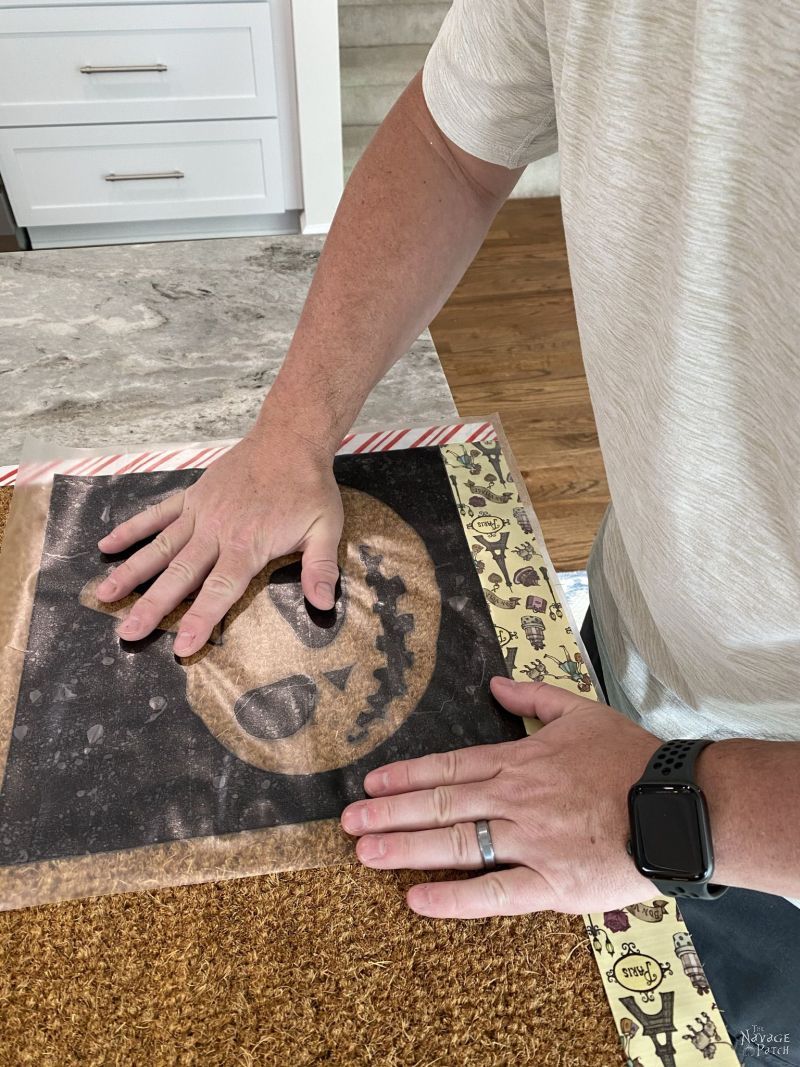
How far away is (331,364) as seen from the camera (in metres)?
0.76

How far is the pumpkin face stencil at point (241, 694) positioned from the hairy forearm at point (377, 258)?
0.12 metres

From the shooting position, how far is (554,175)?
3.08 meters

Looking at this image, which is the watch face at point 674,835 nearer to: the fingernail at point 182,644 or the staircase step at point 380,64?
the fingernail at point 182,644

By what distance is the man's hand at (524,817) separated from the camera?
51cm

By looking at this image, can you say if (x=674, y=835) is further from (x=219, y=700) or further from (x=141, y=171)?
(x=141, y=171)

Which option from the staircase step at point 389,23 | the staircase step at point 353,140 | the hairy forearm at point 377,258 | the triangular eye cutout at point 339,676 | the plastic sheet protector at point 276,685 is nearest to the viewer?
the plastic sheet protector at point 276,685

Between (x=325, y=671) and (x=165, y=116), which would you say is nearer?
(x=325, y=671)

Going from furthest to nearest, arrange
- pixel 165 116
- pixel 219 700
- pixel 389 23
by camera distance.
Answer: pixel 389 23 → pixel 165 116 → pixel 219 700

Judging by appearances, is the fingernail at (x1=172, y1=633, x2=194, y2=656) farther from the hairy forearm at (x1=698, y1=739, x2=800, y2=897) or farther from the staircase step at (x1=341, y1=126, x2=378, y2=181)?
the staircase step at (x1=341, y1=126, x2=378, y2=181)

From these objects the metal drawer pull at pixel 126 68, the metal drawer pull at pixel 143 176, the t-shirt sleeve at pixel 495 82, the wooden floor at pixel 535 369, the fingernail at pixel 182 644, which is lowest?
the wooden floor at pixel 535 369

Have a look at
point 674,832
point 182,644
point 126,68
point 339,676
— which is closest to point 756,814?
point 674,832

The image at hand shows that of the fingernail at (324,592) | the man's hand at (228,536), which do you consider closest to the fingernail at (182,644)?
the man's hand at (228,536)

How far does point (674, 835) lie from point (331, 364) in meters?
0.49
